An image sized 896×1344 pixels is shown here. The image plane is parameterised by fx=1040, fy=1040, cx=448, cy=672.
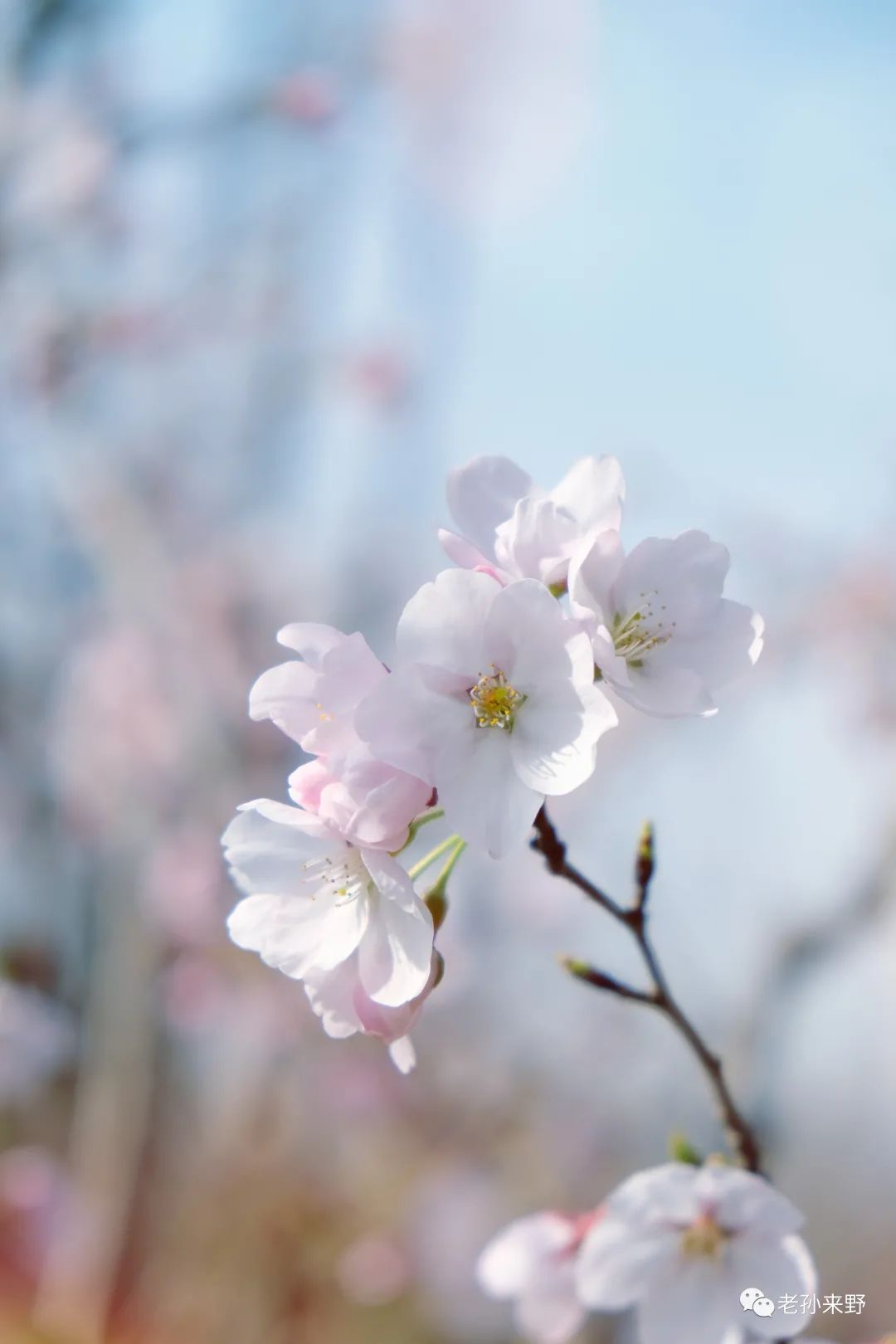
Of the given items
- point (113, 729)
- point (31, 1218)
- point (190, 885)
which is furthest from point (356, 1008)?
point (113, 729)

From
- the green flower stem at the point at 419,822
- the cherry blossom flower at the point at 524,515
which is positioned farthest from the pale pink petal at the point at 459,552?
the green flower stem at the point at 419,822

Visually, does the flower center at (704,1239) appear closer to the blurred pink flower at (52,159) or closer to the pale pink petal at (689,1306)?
the pale pink petal at (689,1306)

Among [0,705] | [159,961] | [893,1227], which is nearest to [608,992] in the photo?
[159,961]

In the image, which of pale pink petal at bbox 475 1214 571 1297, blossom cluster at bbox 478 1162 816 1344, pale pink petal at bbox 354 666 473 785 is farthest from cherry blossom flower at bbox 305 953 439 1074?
pale pink petal at bbox 475 1214 571 1297

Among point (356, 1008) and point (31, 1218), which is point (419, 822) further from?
point (31, 1218)

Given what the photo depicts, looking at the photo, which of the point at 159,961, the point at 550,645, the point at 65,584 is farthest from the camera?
the point at 65,584

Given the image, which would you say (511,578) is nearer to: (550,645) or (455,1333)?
(550,645)
